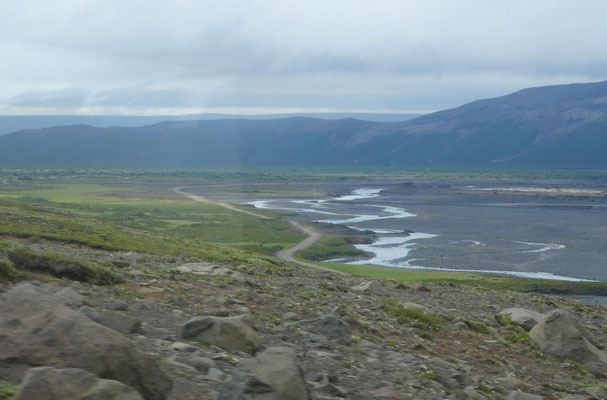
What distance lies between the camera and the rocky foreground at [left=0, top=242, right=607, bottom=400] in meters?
12.2

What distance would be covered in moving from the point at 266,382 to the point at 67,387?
3.59 meters

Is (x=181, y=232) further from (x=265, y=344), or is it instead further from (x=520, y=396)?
(x=520, y=396)

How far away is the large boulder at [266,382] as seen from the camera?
12.3m

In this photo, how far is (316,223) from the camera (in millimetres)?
128750

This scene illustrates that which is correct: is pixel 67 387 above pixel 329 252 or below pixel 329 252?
above

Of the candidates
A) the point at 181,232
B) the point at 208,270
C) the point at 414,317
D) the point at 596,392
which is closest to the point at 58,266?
the point at 208,270

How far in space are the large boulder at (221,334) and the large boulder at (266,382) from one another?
466 centimetres

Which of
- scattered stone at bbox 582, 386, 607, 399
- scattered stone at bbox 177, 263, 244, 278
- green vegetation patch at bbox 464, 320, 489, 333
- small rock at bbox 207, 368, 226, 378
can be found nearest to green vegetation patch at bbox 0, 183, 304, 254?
scattered stone at bbox 177, 263, 244, 278

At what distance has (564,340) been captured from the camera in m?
26.3

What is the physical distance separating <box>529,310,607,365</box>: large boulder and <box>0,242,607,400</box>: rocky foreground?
0.05 metres

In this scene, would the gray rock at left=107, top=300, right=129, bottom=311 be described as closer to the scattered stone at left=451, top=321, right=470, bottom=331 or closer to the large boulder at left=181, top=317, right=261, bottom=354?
the large boulder at left=181, top=317, right=261, bottom=354

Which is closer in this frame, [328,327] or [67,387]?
[67,387]

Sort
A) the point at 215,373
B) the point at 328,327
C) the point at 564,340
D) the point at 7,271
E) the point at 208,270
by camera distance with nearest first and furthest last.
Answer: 1. the point at 215,373
2. the point at 7,271
3. the point at 328,327
4. the point at 564,340
5. the point at 208,270

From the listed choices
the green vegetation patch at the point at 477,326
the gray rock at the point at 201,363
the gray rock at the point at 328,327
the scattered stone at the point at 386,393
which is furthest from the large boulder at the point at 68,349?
the green vegetation patch at the point at 477,326
